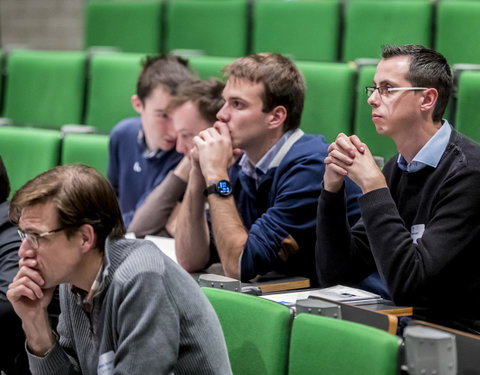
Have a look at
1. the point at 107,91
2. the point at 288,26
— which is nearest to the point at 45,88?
the point at 107,91

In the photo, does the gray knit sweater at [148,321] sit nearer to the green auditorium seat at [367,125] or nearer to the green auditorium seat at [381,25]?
the green auditorium seat at [367,125]

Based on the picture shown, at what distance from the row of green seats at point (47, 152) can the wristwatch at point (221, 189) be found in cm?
52

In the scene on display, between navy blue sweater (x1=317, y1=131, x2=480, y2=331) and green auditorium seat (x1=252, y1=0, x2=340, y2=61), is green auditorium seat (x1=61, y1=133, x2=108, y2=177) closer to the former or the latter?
green auditorium seat (x1=252, y1=0, x2=340, y2=61)

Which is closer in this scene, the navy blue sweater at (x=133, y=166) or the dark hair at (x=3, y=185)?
the dark hair at (x=3, y=185)

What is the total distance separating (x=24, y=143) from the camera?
6.00ft

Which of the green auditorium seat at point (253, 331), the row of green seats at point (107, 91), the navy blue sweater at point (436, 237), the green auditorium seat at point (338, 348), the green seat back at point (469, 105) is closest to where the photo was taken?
the green auditorium seat at point (338, 348)

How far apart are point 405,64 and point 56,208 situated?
0.58m

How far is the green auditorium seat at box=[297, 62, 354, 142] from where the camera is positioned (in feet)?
5.58

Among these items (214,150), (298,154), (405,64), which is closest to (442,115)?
(405,64)

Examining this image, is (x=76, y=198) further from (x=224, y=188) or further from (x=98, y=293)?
(x=224, y=188)

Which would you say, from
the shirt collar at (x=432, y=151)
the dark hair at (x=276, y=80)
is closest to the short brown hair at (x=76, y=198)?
the shirt collar at (x=432, y=151)

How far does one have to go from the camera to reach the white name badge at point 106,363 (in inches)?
34.3

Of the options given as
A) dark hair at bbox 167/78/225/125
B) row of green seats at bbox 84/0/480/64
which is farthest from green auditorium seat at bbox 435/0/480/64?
dark hair at bbox 167/78/225/125

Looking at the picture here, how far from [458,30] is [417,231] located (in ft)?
3.19
